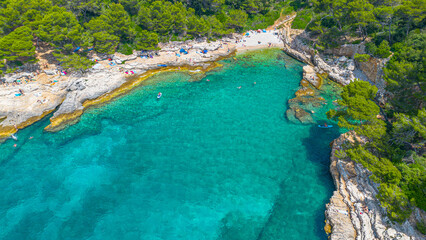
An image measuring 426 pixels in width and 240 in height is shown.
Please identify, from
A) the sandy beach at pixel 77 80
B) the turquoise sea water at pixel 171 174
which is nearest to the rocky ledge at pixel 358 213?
the turquoise sea water at pixel 171 174

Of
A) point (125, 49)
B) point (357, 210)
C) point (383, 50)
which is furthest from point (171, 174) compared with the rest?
point (383, 50)

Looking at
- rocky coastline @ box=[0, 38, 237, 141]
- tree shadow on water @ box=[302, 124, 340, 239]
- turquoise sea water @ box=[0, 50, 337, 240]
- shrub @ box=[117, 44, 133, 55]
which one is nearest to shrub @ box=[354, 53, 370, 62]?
turquoise sea water @ box=[0, 50, 337, 240]

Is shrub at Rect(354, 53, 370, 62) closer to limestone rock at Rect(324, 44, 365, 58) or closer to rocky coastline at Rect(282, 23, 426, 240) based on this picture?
rocky coastline at Rect(282, 23, 426, 240)

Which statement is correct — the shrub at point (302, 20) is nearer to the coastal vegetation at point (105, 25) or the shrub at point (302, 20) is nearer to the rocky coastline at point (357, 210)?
the coastal vegetation at point (105, 25)

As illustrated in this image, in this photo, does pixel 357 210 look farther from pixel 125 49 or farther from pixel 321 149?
pixel 125 49

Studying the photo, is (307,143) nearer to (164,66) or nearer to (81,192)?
(81,192)

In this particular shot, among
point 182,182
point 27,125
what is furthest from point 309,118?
point 27,125
